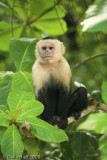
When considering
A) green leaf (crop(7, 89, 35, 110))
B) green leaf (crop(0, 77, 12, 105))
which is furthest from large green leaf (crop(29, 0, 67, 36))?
green leaf (crop(7, 89, 35, 110))

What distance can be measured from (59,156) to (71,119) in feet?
1.68

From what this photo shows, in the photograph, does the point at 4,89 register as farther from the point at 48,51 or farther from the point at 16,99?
the point at 48,51

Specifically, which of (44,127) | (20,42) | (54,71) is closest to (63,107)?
(54,71)

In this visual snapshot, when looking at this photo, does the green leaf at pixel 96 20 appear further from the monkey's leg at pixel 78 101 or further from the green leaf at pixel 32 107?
the monkey's leg at pixel 78 101

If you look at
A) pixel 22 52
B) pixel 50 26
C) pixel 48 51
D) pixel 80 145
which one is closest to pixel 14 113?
pixel 22 52

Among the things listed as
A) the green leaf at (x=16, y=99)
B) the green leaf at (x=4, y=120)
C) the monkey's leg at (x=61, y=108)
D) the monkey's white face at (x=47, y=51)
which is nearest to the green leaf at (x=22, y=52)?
the monkey's white face at (x=47, y=51)

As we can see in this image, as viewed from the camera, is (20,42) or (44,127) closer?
(44,127)

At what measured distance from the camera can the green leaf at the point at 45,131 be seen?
76.9 inches

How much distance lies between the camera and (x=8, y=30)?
4.35 meters

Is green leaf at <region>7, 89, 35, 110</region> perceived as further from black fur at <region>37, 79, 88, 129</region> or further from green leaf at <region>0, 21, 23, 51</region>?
green leaf at <region>0, 21, 23, 51</region>

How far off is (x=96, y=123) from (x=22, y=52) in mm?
2141

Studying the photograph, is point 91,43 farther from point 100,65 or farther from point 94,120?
point 94,120

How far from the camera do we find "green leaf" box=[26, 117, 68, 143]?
1.95m

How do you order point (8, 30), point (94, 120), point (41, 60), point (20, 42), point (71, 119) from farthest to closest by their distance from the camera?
point (8, 30) < point (41, 60) < point (71, 119) < point (20, 42) < point (94, 120)
